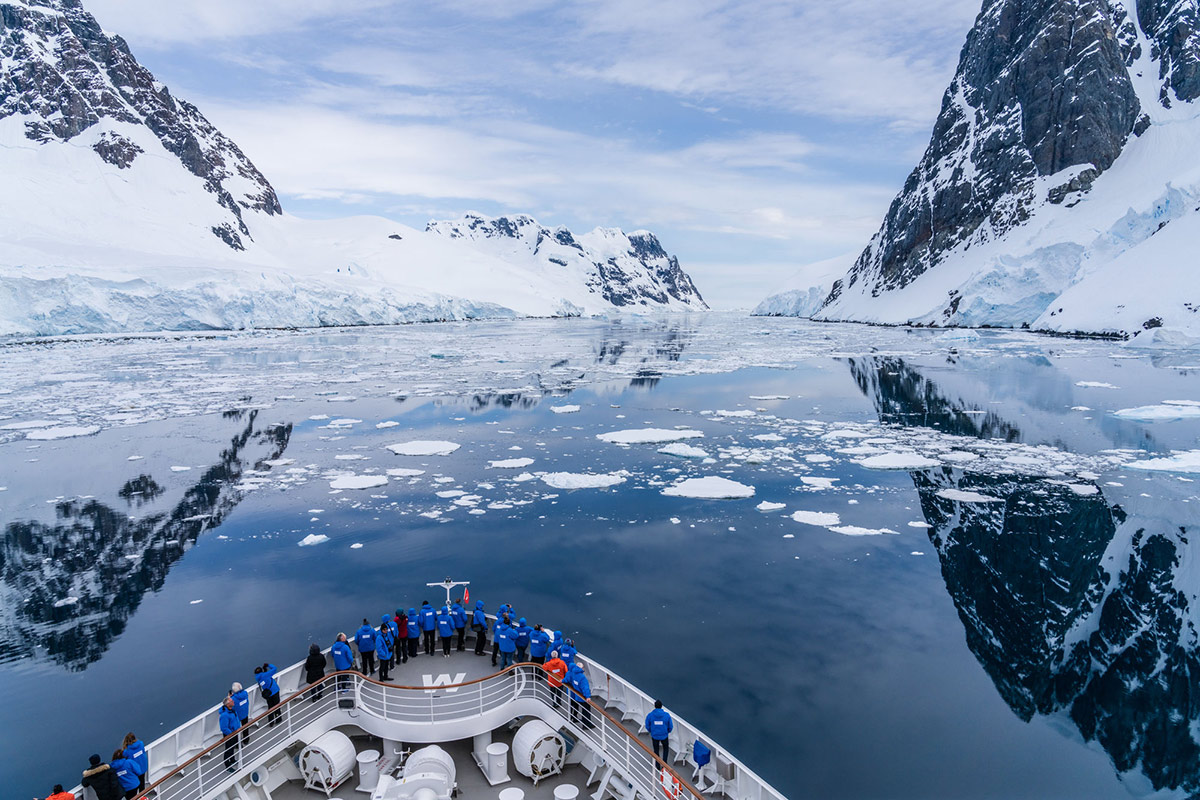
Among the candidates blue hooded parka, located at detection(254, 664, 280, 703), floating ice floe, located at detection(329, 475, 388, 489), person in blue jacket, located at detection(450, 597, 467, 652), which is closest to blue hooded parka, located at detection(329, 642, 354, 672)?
blue hooded parka, located at detection(254, 664, 280, 703)

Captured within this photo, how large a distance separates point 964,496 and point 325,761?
19.1 m

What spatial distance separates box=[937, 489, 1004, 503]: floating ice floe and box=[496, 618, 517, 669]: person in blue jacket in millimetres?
15625

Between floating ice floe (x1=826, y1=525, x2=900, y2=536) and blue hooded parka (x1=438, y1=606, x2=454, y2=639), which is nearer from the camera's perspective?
blue hooded parka (x1=438, y1=606, x2=454, y2=639)

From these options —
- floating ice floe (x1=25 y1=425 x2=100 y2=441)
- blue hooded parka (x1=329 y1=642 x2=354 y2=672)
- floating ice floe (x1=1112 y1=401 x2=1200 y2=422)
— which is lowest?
floating ice floe (x1=25 y1=425 x2=100 y2=441)

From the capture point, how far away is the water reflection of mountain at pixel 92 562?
550 inches

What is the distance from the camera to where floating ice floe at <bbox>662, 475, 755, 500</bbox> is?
2211cm

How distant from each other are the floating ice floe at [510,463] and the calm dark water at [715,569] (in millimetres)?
452

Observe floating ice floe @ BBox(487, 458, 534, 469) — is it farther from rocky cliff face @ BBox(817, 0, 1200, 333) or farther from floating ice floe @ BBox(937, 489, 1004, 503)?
rocky cliff face @ BBox(817, 0, 1200, 333)

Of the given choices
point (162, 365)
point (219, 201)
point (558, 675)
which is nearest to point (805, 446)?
point (558, 675)

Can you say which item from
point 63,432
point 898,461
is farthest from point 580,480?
point 63,432

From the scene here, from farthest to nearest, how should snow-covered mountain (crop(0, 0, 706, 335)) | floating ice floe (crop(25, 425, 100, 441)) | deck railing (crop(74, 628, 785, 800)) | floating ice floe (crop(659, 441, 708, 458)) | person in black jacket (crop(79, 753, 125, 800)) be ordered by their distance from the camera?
snow-covered mountain (crop(0, 0, 706, 335)) → floating ice floe (crop(25, 425, 100, 441)) → floating ice floe (crop(659, 441, 708, 458)) → deck railing (crop(74, 628, 785, 800)) → person in black jacket (crop(79, 753, 125, 800))

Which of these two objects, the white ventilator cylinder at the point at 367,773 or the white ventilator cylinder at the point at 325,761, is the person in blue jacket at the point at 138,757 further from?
the white ventilator cylinder at the point at 367,773

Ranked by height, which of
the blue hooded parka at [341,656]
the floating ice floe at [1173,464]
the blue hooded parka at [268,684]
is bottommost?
the blue hooded parka at [268,684]

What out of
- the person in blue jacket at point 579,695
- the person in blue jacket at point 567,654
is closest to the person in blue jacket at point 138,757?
the person in blue jacket at point 579,695
